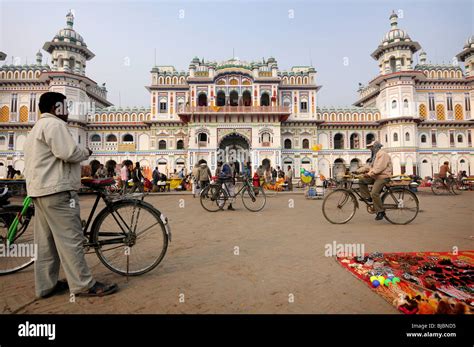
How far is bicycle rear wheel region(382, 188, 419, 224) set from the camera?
17.3 ft

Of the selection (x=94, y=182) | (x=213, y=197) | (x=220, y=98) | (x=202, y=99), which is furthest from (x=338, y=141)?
(x=94, y=182)

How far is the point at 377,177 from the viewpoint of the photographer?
517 centimetres

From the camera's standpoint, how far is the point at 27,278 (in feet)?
8.89

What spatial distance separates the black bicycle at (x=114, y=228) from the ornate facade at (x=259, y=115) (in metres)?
24.4

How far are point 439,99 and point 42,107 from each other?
3961cm

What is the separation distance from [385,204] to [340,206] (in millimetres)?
931

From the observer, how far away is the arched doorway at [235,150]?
101 feet

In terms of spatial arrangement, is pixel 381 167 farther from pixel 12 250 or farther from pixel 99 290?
pixel 12 250

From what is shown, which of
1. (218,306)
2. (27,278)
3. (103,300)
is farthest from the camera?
(27,278)

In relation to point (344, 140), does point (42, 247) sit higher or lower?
lower

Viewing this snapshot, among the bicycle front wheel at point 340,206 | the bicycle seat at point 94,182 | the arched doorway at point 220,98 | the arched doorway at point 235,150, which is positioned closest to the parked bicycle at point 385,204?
the bicycle front wheel at point 340,206
